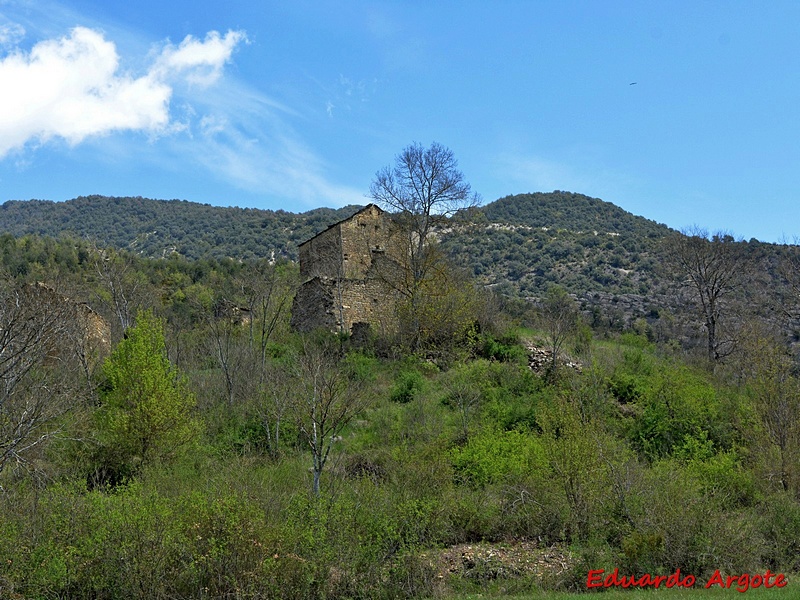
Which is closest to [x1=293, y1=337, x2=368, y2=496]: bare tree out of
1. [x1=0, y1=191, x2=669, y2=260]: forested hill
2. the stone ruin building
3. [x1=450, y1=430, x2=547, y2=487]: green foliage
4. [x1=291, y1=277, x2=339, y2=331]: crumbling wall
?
[x1=450, y1=430, x2=547, y2=487]: green foliage

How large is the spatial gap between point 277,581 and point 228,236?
3225 inches

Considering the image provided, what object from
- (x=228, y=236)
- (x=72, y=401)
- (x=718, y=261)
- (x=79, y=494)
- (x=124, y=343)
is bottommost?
(x=79, y=494)

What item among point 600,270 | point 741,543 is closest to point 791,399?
Answer: point 741,543

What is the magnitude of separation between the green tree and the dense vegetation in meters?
0.06

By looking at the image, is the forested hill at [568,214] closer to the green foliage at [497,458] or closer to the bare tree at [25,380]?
the green foliage at [497,458]

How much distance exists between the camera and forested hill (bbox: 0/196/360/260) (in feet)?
275

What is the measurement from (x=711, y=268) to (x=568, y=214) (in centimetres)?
5136

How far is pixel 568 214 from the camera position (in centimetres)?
8019

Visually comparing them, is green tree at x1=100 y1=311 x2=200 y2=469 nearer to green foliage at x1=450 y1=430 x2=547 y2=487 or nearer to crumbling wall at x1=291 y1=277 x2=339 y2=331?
green foliage at x1=450 y1=430 x2=547 y2=487

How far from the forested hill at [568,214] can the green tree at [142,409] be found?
55.5 m

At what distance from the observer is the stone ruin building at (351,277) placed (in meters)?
28.8

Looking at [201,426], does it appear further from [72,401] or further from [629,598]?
[629,598]

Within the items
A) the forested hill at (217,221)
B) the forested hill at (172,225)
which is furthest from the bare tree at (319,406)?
the forested hill at (172,225)

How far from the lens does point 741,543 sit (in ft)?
42.9
